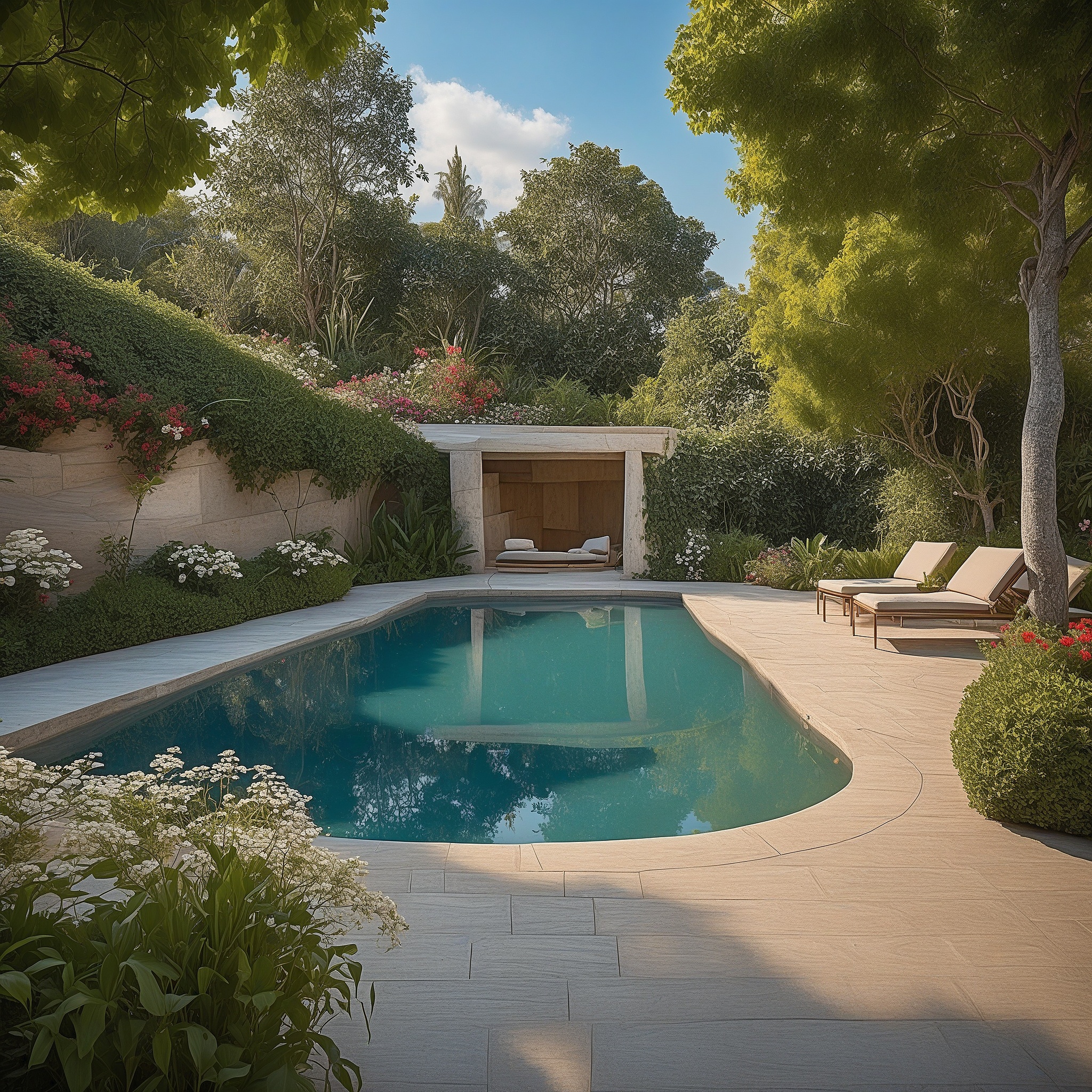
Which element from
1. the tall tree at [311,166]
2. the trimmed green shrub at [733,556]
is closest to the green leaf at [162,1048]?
the trimmed green shrub at [733,556]

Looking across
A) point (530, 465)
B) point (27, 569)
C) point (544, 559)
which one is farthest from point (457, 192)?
point (27, 569)

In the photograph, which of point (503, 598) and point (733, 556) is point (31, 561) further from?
point (733, 556)

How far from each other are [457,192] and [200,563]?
1001 inches

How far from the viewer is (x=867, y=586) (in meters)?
9.20

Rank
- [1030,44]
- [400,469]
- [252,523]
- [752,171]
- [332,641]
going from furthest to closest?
[400,469], [252,523], [332,641], [752,171], [1030,44]

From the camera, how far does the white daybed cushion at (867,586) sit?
897 cm

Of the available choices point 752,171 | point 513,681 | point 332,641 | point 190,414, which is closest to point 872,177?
point 752,171

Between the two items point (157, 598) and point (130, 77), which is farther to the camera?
point (157, 598)

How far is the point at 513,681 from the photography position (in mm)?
7883

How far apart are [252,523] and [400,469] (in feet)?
10.5

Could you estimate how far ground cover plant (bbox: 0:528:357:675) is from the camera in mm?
7246

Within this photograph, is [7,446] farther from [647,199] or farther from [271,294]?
[647,199]

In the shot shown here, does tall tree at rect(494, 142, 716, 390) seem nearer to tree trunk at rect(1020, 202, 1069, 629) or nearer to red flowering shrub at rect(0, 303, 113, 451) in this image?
red flowering shrub at rect(0, 303, 113, 451)

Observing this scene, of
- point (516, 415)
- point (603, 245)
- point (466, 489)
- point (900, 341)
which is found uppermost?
point (603, 245)
